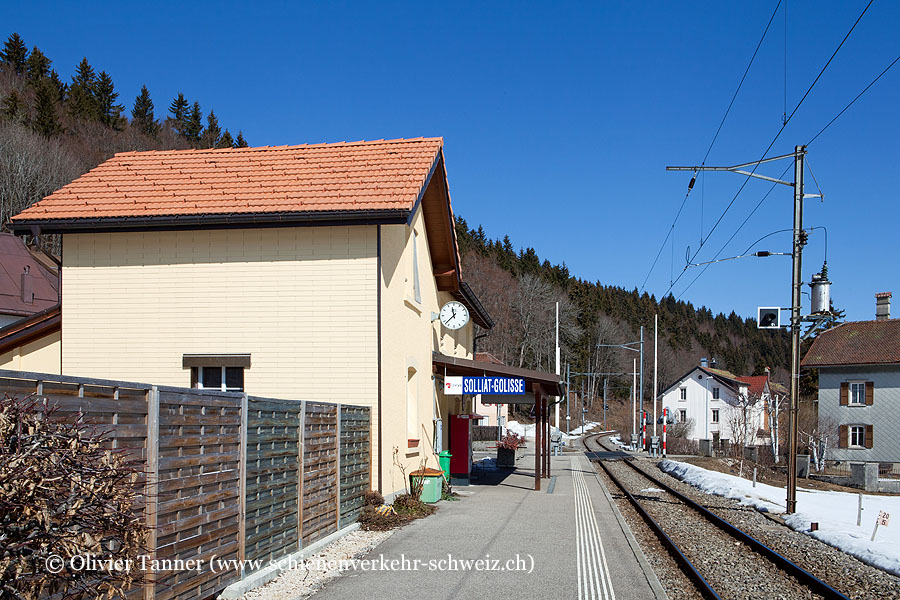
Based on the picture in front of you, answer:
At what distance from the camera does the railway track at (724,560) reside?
30.0ft

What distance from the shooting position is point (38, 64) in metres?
66.9

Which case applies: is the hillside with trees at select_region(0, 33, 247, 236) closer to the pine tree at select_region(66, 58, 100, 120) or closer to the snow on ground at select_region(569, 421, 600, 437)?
the pine tree at select_region(66, 58, 100, 120)

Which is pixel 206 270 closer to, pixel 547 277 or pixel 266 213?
pixel 266 213

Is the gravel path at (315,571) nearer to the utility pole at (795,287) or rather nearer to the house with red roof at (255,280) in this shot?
the house with red roof at (255,280)

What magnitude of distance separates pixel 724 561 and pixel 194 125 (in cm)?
7916

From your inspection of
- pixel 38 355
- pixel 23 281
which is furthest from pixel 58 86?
pixel 38 355

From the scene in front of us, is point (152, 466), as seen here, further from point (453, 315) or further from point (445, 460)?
point (453, 315)

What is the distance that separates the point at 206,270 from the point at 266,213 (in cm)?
170

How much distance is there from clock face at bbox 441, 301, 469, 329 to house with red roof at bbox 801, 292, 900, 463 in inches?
1315

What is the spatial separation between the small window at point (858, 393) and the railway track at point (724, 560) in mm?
33767

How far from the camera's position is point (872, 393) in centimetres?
4584

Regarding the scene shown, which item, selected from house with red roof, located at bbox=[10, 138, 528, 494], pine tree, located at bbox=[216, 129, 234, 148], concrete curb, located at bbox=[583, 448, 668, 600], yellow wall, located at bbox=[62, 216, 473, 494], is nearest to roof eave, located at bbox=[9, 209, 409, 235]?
house with red roof, located at bbox=[10, 138, 528, 494]

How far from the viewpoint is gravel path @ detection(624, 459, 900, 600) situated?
9508mm

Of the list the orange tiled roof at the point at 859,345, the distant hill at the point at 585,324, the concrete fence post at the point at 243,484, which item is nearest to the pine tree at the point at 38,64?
the distant hill at the point at 585,324
